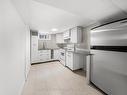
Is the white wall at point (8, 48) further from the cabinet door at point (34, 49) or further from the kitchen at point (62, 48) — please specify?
the cabinet door at point (34, 49)

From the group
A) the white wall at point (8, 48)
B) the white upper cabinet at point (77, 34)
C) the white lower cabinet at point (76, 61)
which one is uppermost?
the white upper cabinet at point (77, 34)

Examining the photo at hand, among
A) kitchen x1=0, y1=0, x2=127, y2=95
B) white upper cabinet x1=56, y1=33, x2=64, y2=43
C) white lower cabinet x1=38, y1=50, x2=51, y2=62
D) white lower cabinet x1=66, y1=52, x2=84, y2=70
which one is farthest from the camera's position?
white upper cabinet x1=56, y1=33, x2=64, y2=43

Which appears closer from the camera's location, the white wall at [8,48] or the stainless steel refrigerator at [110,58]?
the white wall at [8,48]

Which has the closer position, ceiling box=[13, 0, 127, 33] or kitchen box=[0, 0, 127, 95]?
kitchen box=[0, 0, 127, 95]

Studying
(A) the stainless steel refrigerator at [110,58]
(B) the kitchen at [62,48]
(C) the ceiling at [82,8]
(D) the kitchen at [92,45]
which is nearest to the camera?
(D) the kitchen at [92,45]

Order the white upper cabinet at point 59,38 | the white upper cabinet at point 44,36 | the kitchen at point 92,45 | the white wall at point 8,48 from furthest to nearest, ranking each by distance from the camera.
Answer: the white upper cabinet at point 44,36
the white upper cabinet at point 59,38
the kitchen at point 92,45
the white wall at point 8,48

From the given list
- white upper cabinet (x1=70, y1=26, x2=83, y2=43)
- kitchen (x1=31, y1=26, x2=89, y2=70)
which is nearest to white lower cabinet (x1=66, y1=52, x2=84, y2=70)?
kitchen (x1=31, y1=26, x2=89, y2=70)

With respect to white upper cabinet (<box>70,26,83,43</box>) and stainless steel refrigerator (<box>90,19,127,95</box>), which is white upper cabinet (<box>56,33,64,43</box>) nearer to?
white upper cabinet (<box>70,26,83,43</box>)

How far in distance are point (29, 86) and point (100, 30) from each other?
2.57 meters

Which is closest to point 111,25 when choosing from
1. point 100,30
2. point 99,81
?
point 100,30

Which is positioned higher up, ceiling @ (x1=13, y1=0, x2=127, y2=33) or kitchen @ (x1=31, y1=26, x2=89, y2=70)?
ceiling @ (x1=13, y1=0, x2=127, y2=33)

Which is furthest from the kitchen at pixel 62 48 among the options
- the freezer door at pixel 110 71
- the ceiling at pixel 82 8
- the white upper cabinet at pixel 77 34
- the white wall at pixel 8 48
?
the white wall at pixel 8 48

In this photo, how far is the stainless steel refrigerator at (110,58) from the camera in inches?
57.9

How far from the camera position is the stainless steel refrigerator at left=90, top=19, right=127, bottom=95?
4.83 ft
